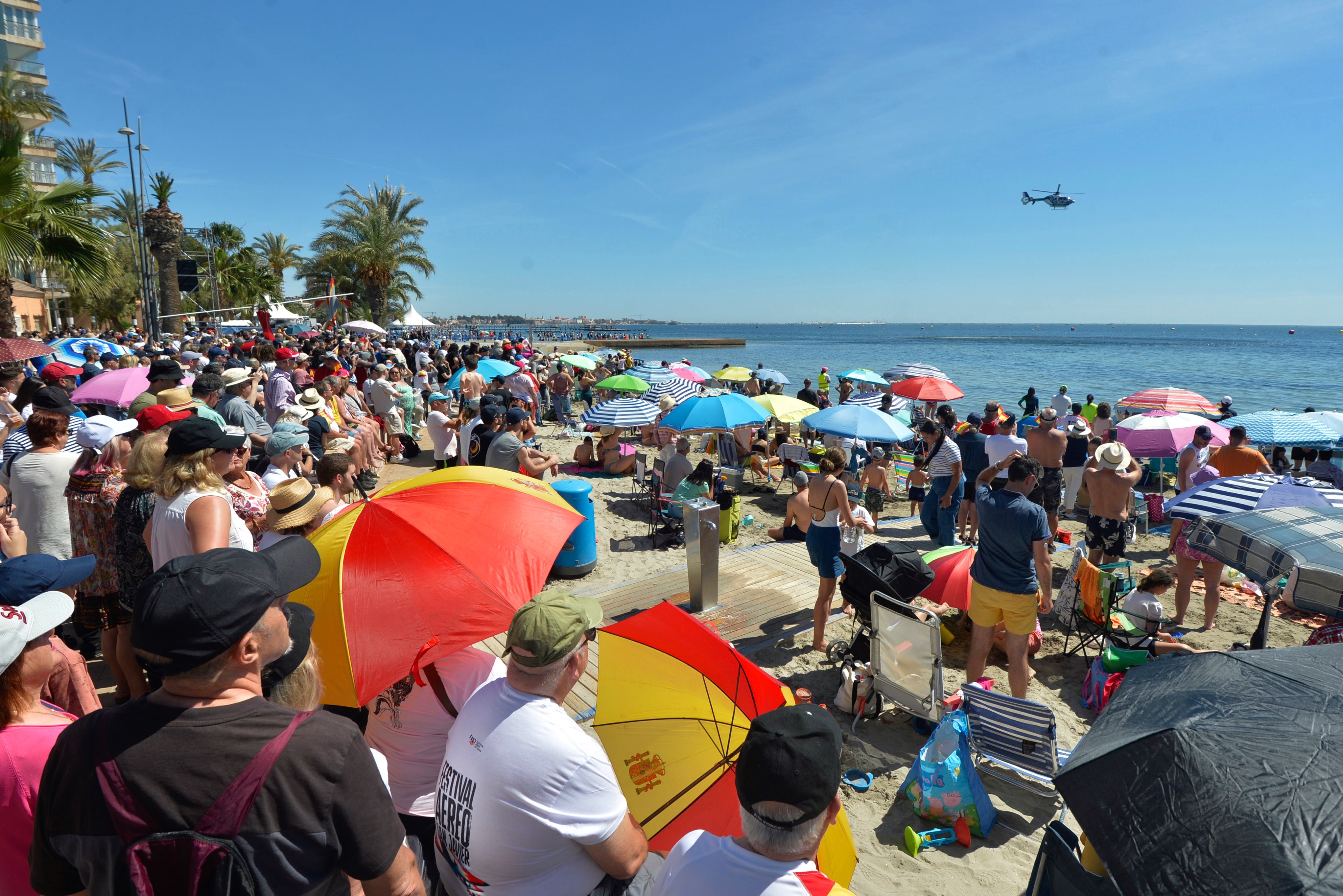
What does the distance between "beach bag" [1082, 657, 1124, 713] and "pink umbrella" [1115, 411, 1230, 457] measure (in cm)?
594

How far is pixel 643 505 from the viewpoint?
32.7 feet

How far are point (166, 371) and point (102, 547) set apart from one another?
10.1 ft

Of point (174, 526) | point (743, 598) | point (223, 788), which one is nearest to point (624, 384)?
point (743, 598)

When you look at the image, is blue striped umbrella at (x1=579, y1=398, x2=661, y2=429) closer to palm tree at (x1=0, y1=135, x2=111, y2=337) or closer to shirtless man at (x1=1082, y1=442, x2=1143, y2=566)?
shirtless man at (x1=1082, y1=442, x2=1143, y2=566)

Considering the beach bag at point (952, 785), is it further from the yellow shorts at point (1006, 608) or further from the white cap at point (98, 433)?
the white cap at point (98, 433)

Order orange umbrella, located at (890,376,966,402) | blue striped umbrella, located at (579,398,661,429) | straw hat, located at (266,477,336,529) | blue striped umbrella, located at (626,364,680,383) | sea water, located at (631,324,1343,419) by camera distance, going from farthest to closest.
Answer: sea water, located at (631,324,1343,419) < blue striped umbrella, located at (626,364,680,383) < orange umbrella, located at (890,376,966,402) < blue striped umbrella, located at (579,398,661,429) < straw hat, located at (266,477,336,529)

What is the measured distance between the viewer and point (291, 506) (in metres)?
3.43

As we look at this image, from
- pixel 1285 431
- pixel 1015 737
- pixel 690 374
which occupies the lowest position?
pixel 1015 737

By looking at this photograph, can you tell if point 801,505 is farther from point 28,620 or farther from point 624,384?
point 624,384

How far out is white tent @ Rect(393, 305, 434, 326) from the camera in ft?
101

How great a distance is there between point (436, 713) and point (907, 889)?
104 inches

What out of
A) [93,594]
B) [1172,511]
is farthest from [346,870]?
[1172,511]

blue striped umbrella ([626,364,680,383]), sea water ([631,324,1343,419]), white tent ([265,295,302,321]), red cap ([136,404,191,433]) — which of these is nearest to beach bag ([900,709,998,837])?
red cap ([136,404,191,433])

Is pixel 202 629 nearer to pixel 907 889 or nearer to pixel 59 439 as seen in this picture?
pixel 907 889
